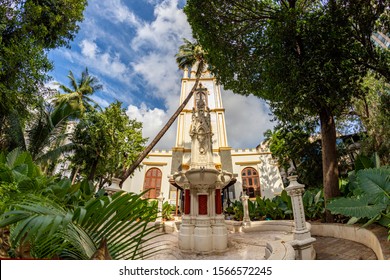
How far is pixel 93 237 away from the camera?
3.67 ft

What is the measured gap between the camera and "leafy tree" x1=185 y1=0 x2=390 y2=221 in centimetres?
607

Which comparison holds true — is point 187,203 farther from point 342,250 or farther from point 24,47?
point 24,47

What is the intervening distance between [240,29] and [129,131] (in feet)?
28.6

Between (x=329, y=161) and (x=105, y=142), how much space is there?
11.1 metres

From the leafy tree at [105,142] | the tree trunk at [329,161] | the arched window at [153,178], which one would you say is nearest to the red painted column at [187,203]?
the tree trunk at [329,161]

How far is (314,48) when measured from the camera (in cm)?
630

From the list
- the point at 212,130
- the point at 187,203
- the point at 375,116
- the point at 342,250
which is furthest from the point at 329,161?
the point at 212,130

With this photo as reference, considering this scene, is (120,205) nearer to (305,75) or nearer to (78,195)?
(78,195)

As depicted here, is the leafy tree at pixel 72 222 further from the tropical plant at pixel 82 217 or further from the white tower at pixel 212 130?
the white tower at pixel 212 130

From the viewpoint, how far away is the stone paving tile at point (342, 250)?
4.14 metres

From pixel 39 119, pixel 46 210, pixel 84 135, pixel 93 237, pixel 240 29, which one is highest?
pixel 240 29

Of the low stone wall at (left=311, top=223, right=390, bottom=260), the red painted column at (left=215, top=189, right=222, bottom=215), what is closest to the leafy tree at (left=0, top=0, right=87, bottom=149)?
the red painted column at (left=215, top=189, right=222, bottom=215)

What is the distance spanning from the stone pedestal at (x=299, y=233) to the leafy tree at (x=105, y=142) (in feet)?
33.8

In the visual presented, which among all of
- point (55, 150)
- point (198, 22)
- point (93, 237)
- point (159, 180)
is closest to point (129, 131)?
point (55, 150)
